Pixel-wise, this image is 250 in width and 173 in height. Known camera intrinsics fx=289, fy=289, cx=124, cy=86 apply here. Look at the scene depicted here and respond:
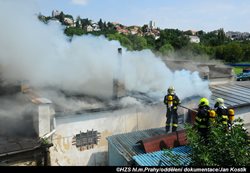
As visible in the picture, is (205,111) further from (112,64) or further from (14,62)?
(14,62)

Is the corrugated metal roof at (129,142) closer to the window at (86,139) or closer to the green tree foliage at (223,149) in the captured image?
the window at (86,139)

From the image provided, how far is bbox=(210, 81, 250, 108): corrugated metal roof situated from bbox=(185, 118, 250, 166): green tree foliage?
29.4ft

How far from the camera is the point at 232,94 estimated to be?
1681 centimetres

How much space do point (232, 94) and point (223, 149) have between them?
11649 mm

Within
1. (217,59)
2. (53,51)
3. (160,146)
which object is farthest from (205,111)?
(217,59)

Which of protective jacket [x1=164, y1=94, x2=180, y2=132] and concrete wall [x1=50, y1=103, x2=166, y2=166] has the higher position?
protective jacket [x1=164, y1=94, x2=180, y2=132]

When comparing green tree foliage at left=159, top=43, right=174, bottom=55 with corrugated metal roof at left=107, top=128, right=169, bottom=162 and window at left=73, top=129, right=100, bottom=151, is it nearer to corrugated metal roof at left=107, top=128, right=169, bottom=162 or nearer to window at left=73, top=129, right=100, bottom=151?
window at left=73, top=129, right=100, bottom=151

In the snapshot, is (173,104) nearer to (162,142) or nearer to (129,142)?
(162,142)

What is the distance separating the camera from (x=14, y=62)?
11930 millimetres

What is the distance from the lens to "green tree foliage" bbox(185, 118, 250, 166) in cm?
584

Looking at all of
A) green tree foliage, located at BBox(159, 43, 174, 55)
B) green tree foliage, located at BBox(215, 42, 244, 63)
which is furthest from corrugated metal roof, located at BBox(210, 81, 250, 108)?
green tree foliage, located at BBox(215, 42, 244, 63)

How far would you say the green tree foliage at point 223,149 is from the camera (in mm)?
5844

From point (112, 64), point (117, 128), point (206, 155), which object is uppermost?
point (112, 64)

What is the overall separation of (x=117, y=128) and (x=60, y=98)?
9.31 feet
